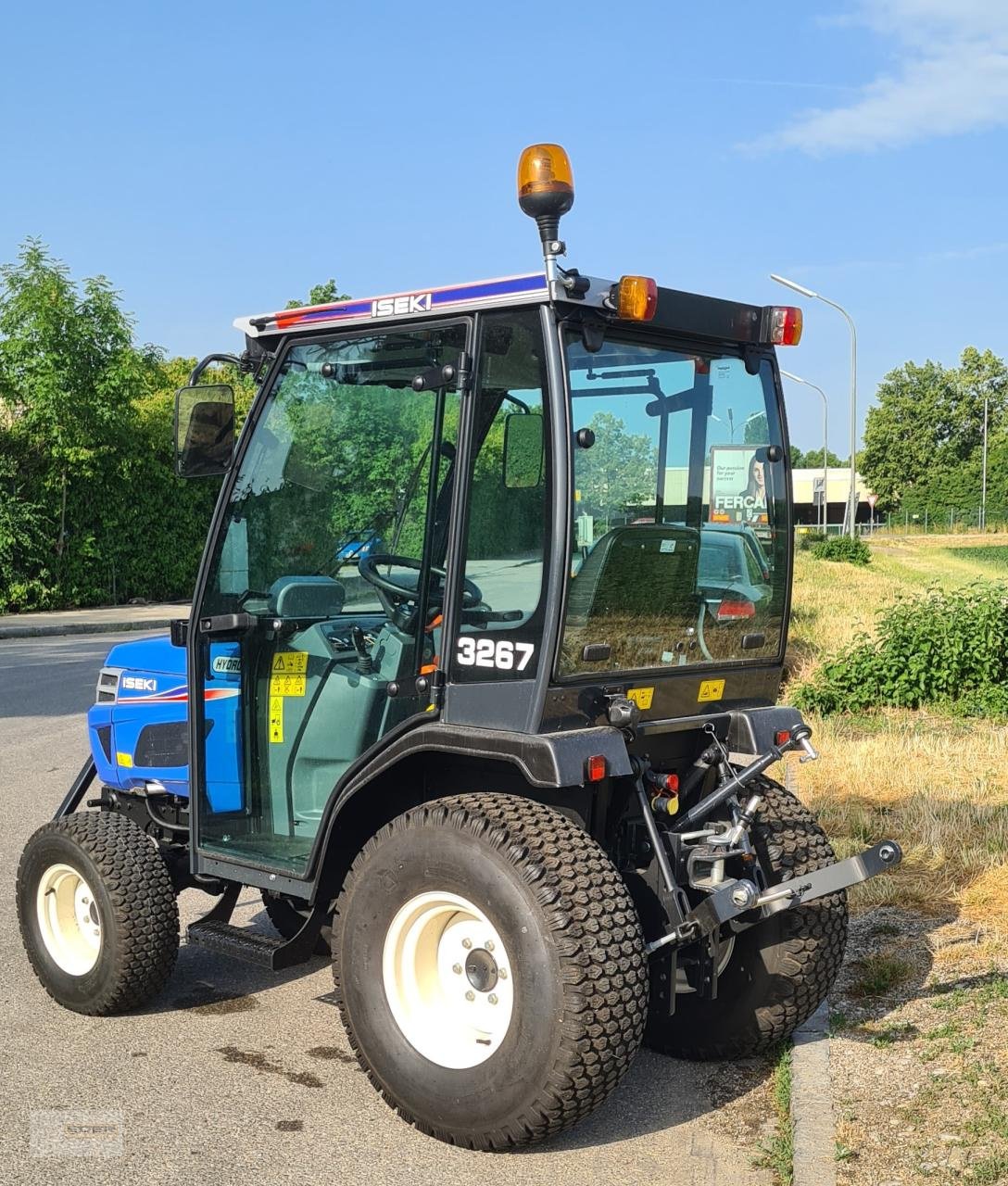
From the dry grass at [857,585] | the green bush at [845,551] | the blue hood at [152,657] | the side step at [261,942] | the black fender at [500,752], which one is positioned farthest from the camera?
the green bush at [845,551]

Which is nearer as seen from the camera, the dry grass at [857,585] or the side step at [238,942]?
the side step at [238,942]

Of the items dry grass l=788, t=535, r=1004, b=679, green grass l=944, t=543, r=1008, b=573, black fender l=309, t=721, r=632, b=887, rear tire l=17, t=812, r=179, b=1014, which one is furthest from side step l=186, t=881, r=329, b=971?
green grass l=944, t=543, r=1008, b=573

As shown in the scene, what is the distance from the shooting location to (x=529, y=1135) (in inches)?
144

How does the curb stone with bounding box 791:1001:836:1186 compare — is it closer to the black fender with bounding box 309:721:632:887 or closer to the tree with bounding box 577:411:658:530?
the black fender with bounding box 309:721:632:887

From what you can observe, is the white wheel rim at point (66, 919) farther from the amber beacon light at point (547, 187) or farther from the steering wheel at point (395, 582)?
the amber beacon light at point (547, 187)

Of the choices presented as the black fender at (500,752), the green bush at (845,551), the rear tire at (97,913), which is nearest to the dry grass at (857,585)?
the green bush at (845,551)

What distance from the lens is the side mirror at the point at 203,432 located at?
179 inches

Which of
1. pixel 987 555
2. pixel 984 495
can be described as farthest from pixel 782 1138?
pixel 984 495

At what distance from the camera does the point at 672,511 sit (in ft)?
13.5

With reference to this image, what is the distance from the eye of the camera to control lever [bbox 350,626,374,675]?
434 cm

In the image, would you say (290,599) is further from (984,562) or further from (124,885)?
(984,562)

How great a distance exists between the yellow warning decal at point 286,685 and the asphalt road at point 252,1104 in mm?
1182

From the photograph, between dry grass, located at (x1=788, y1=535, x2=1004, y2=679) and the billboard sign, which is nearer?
the billboard sign

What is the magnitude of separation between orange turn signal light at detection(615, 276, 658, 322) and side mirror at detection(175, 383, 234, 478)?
1448mm
